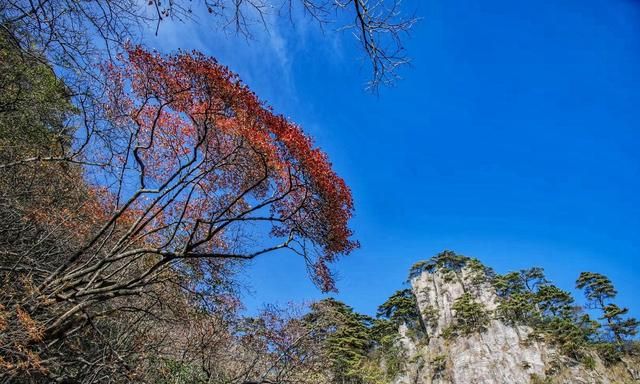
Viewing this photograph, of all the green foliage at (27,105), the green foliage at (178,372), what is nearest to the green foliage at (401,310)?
the green foliage at (178,372)

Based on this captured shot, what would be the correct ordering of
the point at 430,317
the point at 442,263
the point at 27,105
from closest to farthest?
the point at 27,105, the point at 430,317, the point at 442,263

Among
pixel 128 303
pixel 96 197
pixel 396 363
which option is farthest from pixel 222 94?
pixel 396 363

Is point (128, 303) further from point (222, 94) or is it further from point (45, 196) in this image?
point (222, 94)

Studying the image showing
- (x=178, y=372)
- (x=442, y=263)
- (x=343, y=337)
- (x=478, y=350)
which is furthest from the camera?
(x=442, y=263)

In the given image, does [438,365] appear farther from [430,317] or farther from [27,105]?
[27,105]

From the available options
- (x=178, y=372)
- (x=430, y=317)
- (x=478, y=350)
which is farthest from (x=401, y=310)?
(x=178, y=372)

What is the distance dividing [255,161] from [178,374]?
6.69 m

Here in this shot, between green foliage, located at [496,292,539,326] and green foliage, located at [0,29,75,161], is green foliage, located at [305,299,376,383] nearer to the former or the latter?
green foliage, located at [0,29,75,161]

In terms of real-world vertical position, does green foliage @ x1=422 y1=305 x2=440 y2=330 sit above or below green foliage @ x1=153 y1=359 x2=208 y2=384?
above

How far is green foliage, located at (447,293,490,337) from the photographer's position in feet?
103

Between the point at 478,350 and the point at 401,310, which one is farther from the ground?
the point at 401,310

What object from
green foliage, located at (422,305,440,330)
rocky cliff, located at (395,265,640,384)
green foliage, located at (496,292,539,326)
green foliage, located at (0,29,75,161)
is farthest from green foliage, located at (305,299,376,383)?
green foliage, located at (496,292,539,326)

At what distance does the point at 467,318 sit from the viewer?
32.3 m

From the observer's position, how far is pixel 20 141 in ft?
24.4
